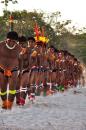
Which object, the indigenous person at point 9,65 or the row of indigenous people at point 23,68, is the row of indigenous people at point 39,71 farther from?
the indigenous person at point 9,65

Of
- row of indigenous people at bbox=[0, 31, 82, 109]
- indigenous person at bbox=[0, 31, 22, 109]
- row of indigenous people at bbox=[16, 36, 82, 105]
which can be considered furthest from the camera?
row of indigenous people at bbox=[16, 36, 82, 105]

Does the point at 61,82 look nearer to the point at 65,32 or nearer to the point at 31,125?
the point at 31,125

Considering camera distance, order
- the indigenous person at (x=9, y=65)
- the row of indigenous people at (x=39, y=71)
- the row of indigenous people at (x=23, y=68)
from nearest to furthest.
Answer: the indigenous person at (x=9, y=65)
the row of indigenous people at (x=23, y=68)
the row of indigenous people at (x=39, y=71)

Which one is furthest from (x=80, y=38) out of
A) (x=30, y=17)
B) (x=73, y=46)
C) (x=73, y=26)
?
(x=30, y=17)

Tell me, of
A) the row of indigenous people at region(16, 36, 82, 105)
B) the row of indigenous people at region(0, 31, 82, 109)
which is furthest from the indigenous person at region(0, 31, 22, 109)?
the row of indigenous people at region(16, 36, 82, 105)

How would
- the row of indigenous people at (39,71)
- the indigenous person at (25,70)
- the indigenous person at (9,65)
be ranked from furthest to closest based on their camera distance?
the row of indigenous people at (39,71), the indigenous person at (25,70), the indigenous person at (9,65)

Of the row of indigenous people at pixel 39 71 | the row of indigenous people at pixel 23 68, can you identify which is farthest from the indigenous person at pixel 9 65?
the row of indigenous people at pixel 39 71

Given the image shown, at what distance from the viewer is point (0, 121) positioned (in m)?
13.4

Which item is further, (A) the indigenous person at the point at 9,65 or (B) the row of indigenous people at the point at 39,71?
(B) the row of indigenous people at the point at 39,71

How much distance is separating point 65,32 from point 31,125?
95.6 metres

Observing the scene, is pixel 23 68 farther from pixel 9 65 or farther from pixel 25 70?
pixel 9 65

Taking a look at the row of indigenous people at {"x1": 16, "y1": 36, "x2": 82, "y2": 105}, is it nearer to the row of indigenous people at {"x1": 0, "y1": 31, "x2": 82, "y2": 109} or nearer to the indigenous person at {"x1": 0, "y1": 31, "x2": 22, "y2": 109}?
the row of indigenous people at {"x1": 0, "y1": 31, "x2": 82, "y2": 109}

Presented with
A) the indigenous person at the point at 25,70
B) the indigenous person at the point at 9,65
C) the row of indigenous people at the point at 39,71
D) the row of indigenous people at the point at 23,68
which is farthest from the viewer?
the row of indigenous people at the point at 39,71

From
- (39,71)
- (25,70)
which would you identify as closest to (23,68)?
(25,70)
